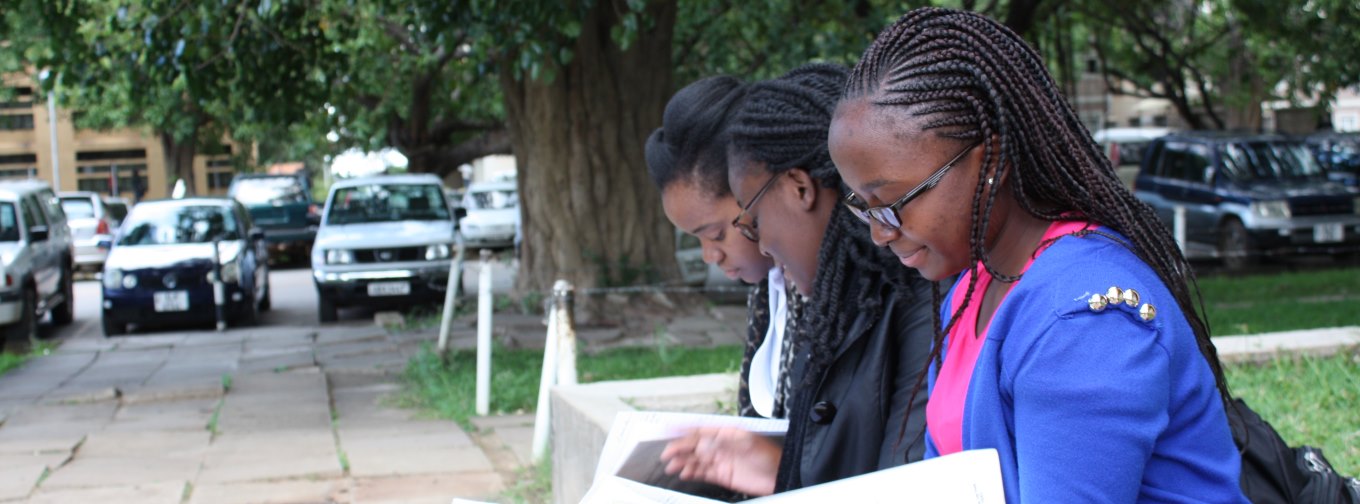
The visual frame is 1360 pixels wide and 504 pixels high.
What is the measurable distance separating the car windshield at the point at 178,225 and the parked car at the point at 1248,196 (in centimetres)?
1095

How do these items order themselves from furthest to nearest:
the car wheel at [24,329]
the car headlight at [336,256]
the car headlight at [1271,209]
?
the car headlight at [1271,209] < the car headlight at [336,256] < the car wheel at [24,329]

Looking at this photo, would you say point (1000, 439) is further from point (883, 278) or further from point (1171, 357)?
point (883, 278)

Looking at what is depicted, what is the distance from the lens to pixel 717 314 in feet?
40.5

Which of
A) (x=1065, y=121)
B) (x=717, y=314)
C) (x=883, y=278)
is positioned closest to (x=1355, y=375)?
(x=883, y=278)

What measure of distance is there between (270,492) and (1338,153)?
15.5 m

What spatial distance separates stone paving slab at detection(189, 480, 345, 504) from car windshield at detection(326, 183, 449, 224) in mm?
8784

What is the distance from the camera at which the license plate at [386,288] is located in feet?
45.8

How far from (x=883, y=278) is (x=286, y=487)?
447cm

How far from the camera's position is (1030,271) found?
5.35 ft

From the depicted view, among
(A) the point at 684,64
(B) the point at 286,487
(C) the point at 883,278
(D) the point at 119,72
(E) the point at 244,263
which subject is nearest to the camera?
(C) the point at 883,278

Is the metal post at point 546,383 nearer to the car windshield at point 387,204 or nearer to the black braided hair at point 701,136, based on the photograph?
the black braided hair at point 701,136

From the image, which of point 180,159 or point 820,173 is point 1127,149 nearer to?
point 820,173

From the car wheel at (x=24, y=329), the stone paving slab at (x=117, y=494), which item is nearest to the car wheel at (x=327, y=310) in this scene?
the car wheel at (x=24, y=329)

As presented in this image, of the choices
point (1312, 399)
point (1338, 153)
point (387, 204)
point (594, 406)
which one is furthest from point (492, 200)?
point (1312, 399)
